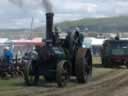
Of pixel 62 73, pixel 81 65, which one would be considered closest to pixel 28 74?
pixel 62 73

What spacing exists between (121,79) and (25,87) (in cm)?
505

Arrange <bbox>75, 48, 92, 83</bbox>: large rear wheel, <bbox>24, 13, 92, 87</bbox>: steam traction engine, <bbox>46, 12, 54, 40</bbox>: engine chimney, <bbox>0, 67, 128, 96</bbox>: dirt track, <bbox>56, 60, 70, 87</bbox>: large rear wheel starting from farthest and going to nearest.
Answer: <bbox>75, 48, 92, 83</bbox>: large rear wheel
<bbox>46, 12, 54, 40</bbox>: engine chimney
<bbox>24, 13, 92, 87</bbox>: steam traction engine
<bbox>56, 60, 70, 87</bbox>: large rear wheel
<bbox>0, 67, 128, 96</bbox>: dirt track

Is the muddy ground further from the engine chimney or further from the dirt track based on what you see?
the engine chimney

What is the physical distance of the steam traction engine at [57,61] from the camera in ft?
54.7

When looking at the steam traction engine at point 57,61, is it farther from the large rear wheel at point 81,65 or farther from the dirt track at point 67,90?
the dirt track at point 67,90

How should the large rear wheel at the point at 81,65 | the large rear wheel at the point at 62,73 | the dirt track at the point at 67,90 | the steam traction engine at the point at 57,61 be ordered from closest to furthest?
the dirt track at the point at 67,90 → the large rear wheel at the point at 62,73 → the steam traction engine at the point at 57,61 → the large rear wheel at the point at 81,65

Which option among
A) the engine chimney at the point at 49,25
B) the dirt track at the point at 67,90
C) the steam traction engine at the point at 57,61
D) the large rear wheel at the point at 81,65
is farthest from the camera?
the large rear wheel at the point at 81,65

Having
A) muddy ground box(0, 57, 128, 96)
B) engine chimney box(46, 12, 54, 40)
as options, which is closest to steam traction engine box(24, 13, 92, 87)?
engine chimney box(46, 12, 54, 40)

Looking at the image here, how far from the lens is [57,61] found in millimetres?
16859

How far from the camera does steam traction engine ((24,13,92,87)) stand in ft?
54.7

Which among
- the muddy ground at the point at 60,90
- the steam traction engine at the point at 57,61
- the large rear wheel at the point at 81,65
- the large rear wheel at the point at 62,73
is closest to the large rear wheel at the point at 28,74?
the steam traction engine at the point at 57,61

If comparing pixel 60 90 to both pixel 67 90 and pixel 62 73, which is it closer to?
pixel 67 90

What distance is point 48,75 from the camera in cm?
1691

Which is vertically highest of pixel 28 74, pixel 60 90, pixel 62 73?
pixel 62 73
